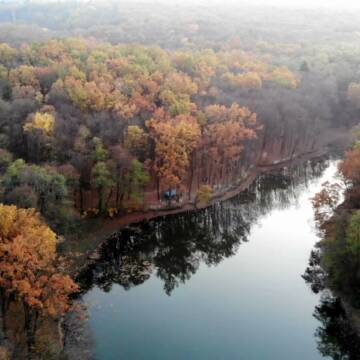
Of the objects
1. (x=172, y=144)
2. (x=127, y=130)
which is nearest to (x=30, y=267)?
(x=172, y=144)

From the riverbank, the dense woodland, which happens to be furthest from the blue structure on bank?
the riverbank

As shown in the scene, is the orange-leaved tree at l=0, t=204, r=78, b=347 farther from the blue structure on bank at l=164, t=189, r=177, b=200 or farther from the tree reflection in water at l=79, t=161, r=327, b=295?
the blue structure on bank at l=164, t=189, r=177, b=200

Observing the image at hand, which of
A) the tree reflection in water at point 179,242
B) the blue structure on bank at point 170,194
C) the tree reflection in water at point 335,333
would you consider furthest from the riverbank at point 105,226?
the tree reflection in water at point 335,333

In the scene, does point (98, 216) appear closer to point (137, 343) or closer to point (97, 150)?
point (97, 150)

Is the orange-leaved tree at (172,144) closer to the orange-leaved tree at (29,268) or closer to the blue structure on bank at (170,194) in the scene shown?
the blue structure on bank at (170,194)

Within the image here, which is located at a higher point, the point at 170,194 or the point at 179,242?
the point at 170,194

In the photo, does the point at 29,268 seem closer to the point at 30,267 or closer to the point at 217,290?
the point at 30,267

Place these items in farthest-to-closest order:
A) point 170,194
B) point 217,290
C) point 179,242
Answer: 1. point 170,194
2. point 179,242
3. point 217,290

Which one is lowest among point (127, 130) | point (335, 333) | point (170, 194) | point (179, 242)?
point (179, 242)
